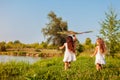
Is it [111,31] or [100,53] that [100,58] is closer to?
[100,53]

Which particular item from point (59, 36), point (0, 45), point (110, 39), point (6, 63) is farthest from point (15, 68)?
point (0, 45)

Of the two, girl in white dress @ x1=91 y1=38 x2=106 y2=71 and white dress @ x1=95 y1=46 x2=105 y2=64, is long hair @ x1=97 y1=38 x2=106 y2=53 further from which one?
white dress @ x1=95 y1=46 x2=105 y2=64

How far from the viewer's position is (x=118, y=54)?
37031 mm

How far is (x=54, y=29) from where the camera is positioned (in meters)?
57.7

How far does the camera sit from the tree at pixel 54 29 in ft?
188

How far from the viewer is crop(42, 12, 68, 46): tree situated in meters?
57.2

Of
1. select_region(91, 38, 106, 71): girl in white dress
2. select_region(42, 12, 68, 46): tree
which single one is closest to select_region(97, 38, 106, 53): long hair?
select_region(91, 38, 106, 71): girl in white dress

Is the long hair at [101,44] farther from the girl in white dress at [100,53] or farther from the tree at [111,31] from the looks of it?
the tree at [111,31]

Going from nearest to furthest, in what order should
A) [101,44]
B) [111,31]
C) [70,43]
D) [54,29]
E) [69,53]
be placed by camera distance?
[70,43], [69,53], [101,44], [111,31], [54,29]

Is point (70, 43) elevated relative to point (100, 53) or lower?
elevated

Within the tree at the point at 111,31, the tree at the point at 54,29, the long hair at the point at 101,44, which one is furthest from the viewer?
the tree at the point at 54,29

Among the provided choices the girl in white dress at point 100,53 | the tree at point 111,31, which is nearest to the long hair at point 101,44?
the girl in white dress at point 100,53

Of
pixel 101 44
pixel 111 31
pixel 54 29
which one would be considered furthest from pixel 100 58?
pixel 54 29

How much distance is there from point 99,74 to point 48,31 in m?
45.7
